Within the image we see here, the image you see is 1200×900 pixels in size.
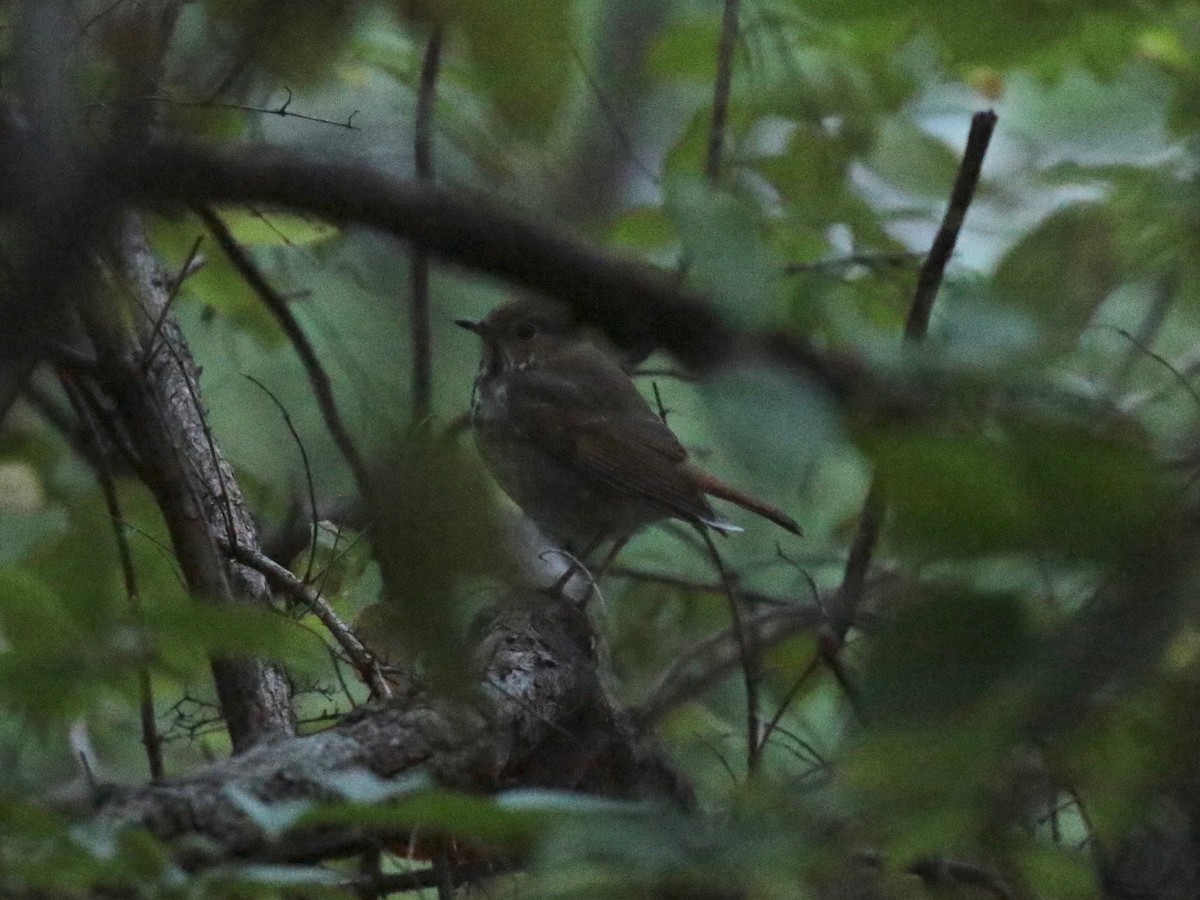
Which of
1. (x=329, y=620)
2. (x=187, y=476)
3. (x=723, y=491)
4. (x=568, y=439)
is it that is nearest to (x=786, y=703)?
(x=329, y=620)

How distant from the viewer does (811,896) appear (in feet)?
3.51

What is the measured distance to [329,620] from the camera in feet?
7.85

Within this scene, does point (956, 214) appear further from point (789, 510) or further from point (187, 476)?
point (187, 476)

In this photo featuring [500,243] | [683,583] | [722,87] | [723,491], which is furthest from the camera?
[723,491]

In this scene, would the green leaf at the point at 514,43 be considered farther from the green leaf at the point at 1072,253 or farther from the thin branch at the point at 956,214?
the green leaf at the point at 1072,253

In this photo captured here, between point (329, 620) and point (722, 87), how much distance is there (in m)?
1.57

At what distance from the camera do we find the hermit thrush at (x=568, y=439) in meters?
4.47

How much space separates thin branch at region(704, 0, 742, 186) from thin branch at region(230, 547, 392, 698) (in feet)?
4.28

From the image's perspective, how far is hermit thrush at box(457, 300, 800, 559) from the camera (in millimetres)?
4473

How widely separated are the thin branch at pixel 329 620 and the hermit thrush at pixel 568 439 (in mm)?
1927

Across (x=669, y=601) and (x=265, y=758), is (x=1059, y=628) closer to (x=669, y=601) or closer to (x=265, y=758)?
(x=265, y=758)

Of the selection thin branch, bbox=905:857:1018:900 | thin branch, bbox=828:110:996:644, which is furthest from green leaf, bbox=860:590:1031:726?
thin branch, bbox=828:110:996:644

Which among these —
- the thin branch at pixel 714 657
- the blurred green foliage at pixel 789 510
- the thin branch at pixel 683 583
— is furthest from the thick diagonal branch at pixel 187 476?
the thin branch at pixel 683 583

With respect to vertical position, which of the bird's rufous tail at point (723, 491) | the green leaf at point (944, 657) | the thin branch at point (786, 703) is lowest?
the green leaf at point (944, 657)
